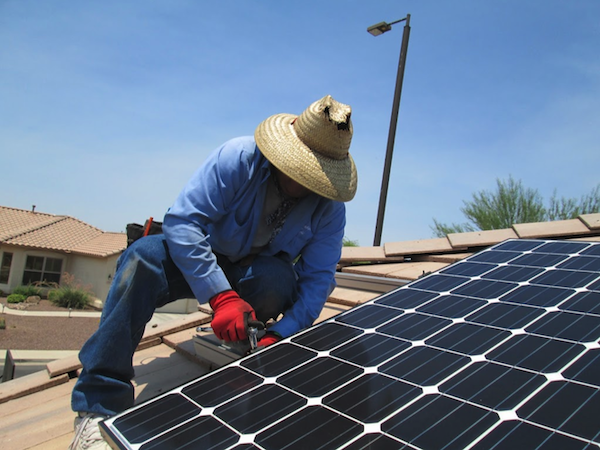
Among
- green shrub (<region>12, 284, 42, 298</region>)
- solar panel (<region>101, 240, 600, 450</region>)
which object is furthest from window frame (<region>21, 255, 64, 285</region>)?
solar panel (<region>101, 240, 600, 450</region>)

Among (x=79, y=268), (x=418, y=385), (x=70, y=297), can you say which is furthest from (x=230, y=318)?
(x=79, y=268)

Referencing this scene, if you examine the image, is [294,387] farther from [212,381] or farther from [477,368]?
[477,368]

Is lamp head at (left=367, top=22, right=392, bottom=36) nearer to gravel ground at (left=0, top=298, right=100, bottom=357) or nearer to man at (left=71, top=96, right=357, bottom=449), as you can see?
man at (left=71, top=96, right=357, bottom=449)

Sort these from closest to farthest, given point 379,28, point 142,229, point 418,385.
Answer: point 418,385 < point 142,229 < point 379,28

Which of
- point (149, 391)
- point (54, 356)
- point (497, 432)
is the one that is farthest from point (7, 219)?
point (497, 432)

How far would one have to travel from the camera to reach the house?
2.55 meters

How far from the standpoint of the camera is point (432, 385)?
168 cm

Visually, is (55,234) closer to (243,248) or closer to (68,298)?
(68,298)

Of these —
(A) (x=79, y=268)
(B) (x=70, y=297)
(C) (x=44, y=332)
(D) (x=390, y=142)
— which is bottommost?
(C) (x=44, y=332)

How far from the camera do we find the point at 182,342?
11.7 ft

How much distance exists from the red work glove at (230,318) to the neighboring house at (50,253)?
28.7 m

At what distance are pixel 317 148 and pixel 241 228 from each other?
665 mm

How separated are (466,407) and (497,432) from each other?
16 centimetres

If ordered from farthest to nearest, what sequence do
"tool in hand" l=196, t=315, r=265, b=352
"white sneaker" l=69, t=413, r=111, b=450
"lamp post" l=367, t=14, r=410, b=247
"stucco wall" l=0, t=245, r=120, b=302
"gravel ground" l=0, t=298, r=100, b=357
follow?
1. "stucco wall" l=0, t=245, r=120, b=302
2. "gravel ground" l=0, t=298, r=100, b=357
3. "lamp post" l=367, t=14, r=410, b=247
4. "tool in hand" l=196, t=315, r=265, b=352
5. "white sneaker" l=69, t=413, r=111, b=450
